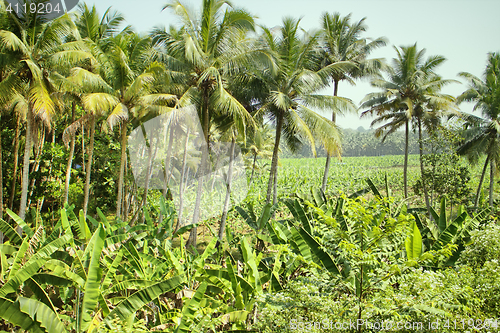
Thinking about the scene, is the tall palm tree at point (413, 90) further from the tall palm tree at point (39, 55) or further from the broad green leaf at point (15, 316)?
the broad green leaf at point (15, 316)

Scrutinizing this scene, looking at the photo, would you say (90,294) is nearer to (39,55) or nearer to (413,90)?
(39,55)

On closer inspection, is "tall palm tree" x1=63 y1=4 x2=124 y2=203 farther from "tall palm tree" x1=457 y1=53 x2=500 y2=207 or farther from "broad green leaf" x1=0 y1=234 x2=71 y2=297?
"tall palm tree" x1=457 y1=53 x2=500 y2=207

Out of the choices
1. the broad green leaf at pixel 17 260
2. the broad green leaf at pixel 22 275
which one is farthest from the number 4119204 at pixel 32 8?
the broad green leaf at pixel 22 275

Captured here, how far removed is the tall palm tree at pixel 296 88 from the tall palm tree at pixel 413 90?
6.55 m

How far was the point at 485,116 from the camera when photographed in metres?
15.6

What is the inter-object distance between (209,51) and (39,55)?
5.45 metres

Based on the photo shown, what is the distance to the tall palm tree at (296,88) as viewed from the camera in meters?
11.4

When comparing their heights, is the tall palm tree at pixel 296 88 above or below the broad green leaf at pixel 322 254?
above

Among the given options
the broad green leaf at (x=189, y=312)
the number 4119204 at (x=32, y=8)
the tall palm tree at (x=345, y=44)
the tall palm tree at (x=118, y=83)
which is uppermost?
the tall palm tree at (x=345, y=44)

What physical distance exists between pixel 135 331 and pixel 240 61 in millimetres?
9090

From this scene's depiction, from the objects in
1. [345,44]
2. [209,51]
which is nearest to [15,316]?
[209,51]

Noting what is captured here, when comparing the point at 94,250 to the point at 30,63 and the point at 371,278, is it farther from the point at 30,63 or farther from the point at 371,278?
the point at 30,63

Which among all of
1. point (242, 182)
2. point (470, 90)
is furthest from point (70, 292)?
point (470, 90)

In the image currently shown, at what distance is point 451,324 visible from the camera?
2809mm
